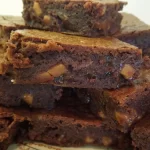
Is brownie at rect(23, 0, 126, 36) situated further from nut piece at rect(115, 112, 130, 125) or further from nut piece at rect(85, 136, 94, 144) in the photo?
nut piece at rect(85, 136, 94, 144)

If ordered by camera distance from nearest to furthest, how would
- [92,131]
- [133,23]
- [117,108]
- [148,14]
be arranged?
[117,108] < [92,131] < [133,23] < [148,14]

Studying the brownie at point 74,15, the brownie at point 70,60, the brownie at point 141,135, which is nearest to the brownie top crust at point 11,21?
the brownie at point 74,15

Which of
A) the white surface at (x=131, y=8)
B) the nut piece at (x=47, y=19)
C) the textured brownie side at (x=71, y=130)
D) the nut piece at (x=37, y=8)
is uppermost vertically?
the nut piece at (x=37, y=8)

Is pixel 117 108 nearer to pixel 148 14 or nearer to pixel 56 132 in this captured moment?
pixel 56 132

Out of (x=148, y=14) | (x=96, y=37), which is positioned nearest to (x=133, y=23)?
(x=96, y=37)

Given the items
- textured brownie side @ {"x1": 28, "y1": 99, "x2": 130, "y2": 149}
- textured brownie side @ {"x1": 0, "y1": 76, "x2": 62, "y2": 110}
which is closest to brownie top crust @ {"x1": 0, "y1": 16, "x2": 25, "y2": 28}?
textured brownie side @ {"x1": 0, "y1": 76, "x2": 62, "y2": 110}

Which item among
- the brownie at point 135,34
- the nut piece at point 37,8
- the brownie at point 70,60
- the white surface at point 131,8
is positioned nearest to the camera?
the brownie at point 70,60

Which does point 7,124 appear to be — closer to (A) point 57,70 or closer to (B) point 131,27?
(A) point 57,70

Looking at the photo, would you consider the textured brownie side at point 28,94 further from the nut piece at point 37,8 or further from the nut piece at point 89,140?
the nut piece at point 37,8

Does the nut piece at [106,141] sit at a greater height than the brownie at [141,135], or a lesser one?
lesser
